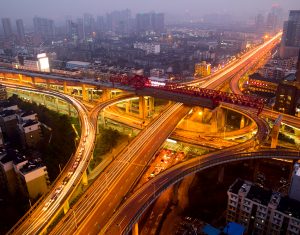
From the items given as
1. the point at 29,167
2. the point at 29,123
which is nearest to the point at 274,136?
the point at 29,167

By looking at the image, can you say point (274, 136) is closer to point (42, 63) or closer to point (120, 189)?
point (120, 189)

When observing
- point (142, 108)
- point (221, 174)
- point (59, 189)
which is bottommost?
point (221, 174)

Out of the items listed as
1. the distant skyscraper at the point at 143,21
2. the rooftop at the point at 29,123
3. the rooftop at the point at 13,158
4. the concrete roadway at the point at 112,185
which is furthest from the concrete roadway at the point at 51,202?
the distant skyscraper at the point at 143,21

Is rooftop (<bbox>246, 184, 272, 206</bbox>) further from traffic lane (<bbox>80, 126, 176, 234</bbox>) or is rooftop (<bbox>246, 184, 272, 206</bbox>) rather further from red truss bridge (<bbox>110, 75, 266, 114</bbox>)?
red truss bridge (<bbox>110, 75, 266, 114</bbox>)

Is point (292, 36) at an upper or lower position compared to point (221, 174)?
upper

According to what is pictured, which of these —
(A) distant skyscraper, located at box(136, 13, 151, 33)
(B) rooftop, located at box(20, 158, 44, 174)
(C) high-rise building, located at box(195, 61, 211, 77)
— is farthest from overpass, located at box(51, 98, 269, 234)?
(A) distant skyscraper, located at box(136, 13, 151, 33)

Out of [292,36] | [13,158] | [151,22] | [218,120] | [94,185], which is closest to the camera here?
[94,185]
